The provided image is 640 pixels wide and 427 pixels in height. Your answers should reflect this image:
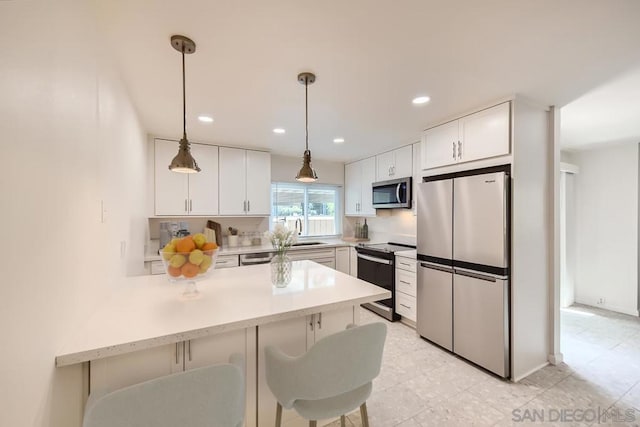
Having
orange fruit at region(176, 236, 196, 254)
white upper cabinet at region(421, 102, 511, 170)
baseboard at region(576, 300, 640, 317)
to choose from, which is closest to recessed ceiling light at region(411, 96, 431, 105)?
white upper cabinet at region(421, 102, 511, 170)

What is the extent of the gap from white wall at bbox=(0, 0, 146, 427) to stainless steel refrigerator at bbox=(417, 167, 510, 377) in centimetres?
269

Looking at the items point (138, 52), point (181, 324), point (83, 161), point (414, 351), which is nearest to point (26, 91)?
point (83, 161)

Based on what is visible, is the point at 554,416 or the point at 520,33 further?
the point at 554,416

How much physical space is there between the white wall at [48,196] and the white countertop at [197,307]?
10 cm

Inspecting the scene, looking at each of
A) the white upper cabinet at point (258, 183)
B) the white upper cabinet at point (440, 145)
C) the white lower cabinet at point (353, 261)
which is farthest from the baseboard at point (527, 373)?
the white upper cabinet at point (258, 183)

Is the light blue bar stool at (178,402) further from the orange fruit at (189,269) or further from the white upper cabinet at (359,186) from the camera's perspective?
the white upper cabinet at (359,186)

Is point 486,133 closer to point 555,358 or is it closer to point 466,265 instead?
point 466,265

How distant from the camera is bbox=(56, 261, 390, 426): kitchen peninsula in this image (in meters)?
1.05

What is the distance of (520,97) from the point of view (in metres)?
2.14

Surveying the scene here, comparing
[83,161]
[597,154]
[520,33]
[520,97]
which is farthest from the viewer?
[597,154]

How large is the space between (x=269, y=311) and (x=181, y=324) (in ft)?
1.28

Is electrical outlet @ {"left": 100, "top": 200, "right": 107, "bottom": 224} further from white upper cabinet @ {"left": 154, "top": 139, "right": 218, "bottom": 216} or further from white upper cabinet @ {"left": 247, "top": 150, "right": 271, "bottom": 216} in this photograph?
white upper cabinet @ {"left": 247, "top": 150, "right": 271, "bottom": 216}

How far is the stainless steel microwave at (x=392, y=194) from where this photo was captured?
3.54 m

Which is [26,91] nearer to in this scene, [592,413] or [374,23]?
[374,23]
